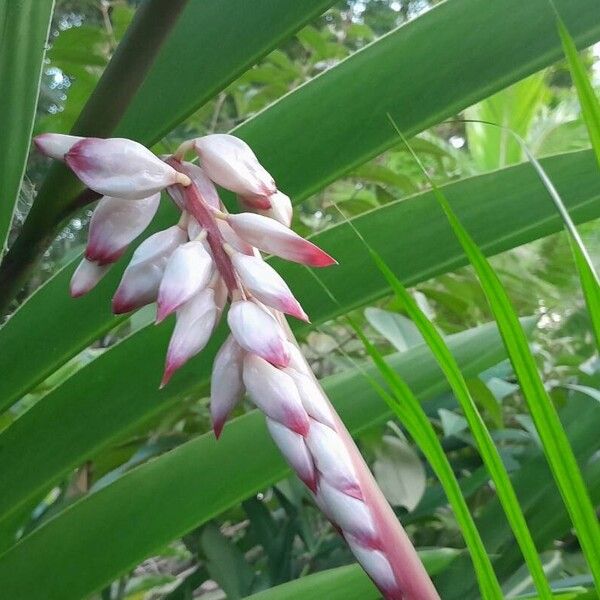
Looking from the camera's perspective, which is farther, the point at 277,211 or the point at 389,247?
the point at 389,247

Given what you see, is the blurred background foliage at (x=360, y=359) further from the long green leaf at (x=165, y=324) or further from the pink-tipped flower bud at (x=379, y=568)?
the pink-tipped flower bud at (x=379, y=568)

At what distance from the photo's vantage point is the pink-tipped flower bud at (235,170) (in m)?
0.18

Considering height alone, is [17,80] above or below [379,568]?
above

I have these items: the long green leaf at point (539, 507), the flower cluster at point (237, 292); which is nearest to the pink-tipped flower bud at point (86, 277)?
the flower cluster at point (237, 292)

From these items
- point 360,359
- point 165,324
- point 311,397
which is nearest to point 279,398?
point 311,397

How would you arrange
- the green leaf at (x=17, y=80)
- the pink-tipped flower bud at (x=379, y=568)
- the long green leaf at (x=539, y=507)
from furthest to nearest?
the long green leaf at (x=539, y=507) < the green leaf at (x=17, y=80) < the pink-tipped flower bud at (x=379, y=568)

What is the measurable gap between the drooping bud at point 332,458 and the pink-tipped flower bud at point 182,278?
4 cm

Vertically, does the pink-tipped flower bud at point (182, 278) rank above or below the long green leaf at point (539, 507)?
above

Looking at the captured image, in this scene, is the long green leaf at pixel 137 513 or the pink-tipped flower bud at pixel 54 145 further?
the long green leaf at pixel 137 513

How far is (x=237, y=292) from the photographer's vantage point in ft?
0.54

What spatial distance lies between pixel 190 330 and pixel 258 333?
0.06 feet

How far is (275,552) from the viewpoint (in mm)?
622

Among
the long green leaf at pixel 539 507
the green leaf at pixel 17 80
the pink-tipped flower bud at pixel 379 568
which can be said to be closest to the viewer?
the pink-tipped flower bud at pixel 379 568

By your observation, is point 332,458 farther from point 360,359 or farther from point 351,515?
point 360,359
